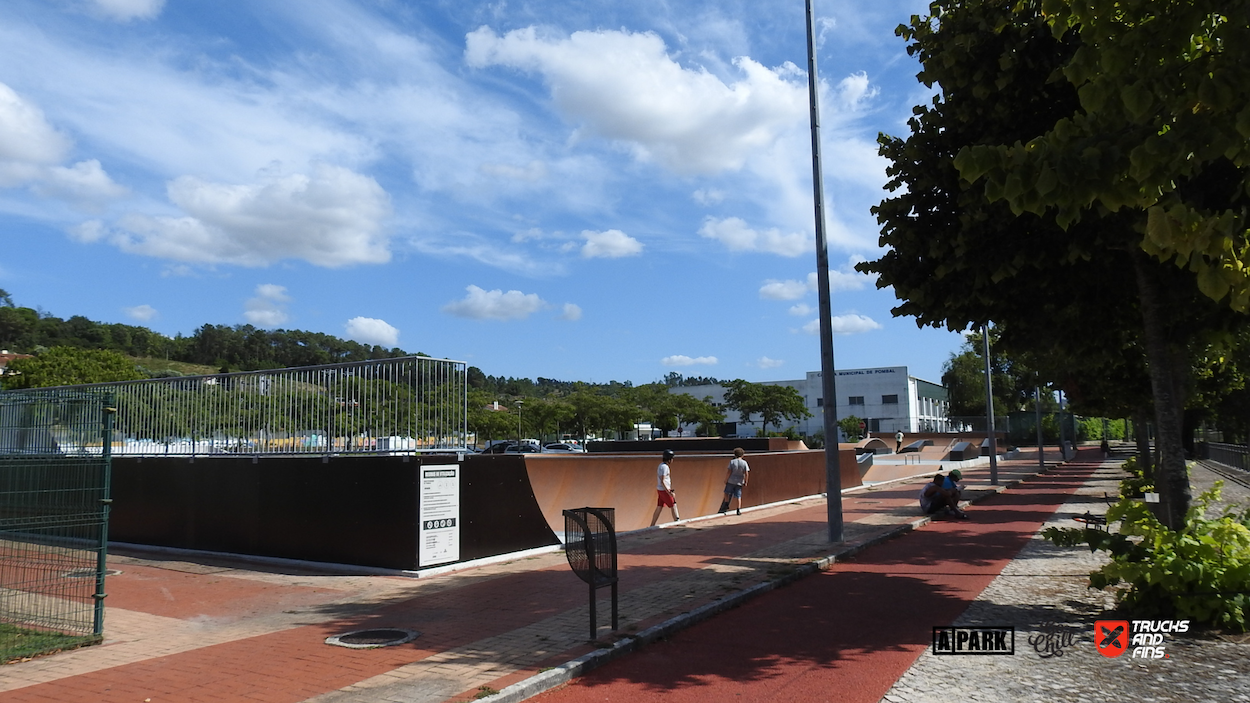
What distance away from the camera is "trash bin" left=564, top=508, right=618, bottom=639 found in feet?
24.2

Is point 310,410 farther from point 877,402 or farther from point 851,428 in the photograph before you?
point 877,402

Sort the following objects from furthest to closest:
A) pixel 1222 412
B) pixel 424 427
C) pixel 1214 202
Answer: pixel 1222 412
pixel 424 427
pixel 1214 202

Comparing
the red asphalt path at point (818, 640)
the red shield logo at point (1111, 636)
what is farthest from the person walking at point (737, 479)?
the red shield logo at point (1111, 636)

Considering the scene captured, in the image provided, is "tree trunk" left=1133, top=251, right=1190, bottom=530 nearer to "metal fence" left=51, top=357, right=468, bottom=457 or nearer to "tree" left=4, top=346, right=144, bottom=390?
"metal fence" left=51, top=357, right=468, bottom=457

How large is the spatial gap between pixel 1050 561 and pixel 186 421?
46.9 feet

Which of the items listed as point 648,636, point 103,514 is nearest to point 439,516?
point 103,514

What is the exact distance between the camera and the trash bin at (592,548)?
24.2 ft

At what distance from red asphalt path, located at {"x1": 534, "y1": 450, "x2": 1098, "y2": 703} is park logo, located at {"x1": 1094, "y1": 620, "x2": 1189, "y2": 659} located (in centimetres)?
137

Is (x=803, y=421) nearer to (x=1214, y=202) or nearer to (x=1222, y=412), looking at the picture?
(x=1222, y=412)

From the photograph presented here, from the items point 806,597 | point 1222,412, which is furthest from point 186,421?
point 1222,412

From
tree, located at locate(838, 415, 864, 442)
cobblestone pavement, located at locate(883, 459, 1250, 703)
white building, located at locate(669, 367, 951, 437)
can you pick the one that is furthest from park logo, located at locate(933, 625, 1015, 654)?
white building, located at locate(669, 367, 951, 437)

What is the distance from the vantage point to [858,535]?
15.1 metres

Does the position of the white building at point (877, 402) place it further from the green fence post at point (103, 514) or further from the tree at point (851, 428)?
the green fence post at point (103, 514)

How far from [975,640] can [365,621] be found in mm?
5913
